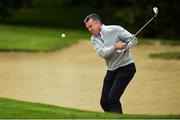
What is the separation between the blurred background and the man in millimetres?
21925

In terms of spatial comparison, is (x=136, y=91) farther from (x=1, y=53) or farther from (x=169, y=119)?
(x=1, y=53)

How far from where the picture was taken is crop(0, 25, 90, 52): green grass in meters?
27.5

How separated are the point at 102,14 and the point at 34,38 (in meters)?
14.6

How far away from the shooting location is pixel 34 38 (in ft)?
103

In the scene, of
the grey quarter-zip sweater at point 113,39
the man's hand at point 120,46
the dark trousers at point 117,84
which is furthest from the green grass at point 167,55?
the man's hand at point 120,46

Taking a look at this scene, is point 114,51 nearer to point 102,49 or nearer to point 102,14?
point 102,49

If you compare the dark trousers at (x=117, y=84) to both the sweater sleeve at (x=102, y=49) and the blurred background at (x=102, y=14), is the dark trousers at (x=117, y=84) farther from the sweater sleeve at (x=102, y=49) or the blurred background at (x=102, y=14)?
the blurred background at (x=102, y=14)

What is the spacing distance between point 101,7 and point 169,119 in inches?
1512

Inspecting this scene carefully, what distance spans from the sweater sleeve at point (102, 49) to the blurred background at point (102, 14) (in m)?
22.0

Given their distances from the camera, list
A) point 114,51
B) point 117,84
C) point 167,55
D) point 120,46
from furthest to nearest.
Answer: point 167,55 → point 117,84 → point 114,51 → point 120,46

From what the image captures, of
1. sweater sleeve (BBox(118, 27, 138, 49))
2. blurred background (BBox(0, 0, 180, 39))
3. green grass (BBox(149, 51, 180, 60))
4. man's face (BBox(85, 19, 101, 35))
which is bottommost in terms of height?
blurred background (BBox(0, 0, 180, 39))

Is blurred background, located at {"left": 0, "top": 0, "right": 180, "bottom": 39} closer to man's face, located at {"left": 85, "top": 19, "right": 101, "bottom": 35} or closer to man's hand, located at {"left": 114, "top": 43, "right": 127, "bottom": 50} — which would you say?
A: man's face, located at {"left": 85, "top": 19, "right": 101, "bottom": 35}

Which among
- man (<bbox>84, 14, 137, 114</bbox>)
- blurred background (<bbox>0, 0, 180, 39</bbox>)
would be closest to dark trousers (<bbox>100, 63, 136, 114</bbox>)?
man (<bbox>84, 14, 137, 114</bbox>)

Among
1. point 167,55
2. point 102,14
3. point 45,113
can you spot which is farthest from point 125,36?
point 102,14
